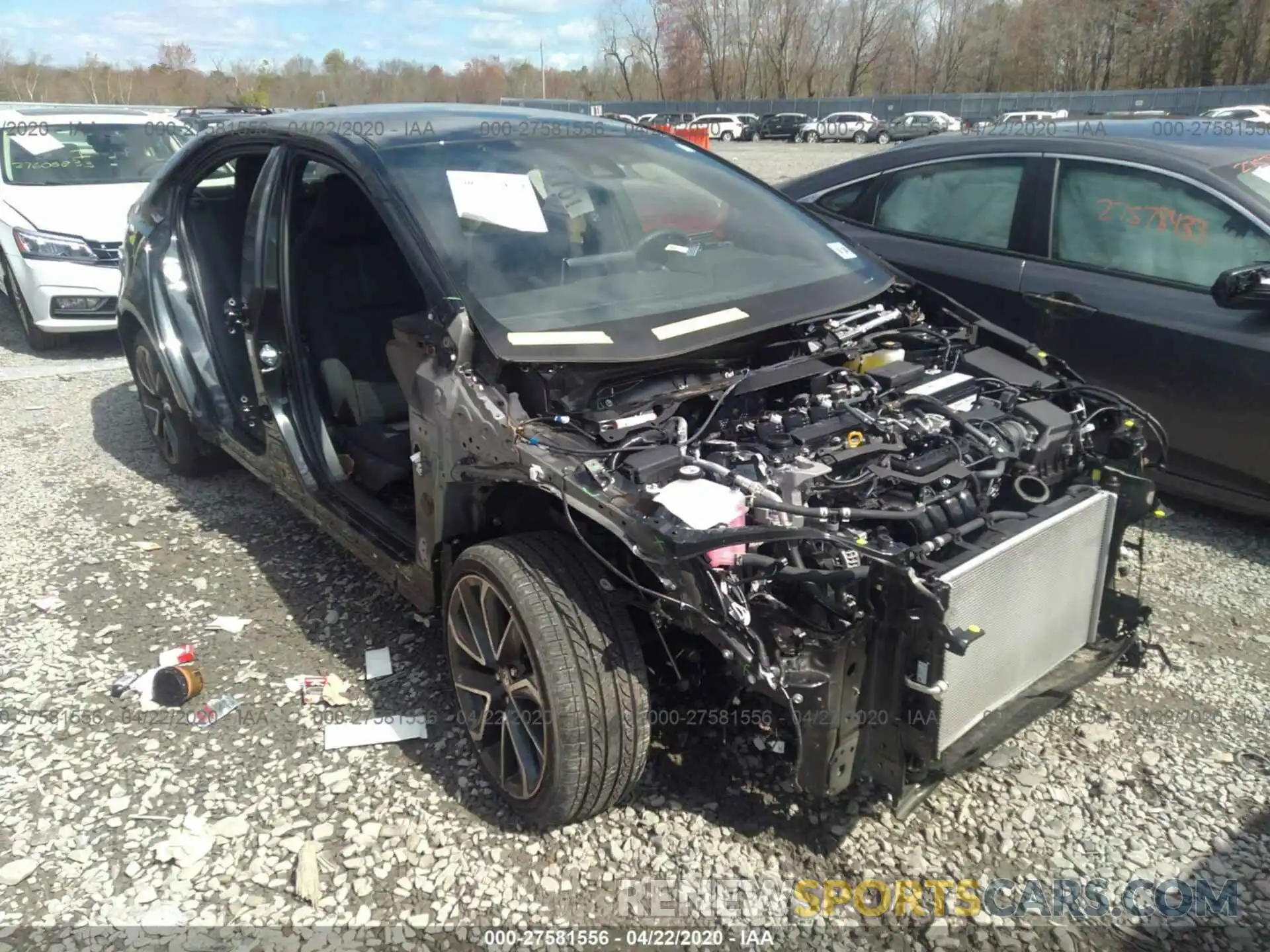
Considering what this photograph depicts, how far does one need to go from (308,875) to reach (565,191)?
2.23 meters

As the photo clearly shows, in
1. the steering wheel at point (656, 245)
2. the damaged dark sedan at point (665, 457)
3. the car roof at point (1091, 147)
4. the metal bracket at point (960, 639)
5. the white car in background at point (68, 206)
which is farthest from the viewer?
the white car in background at point (68, 206)

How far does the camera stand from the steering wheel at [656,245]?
123 inches

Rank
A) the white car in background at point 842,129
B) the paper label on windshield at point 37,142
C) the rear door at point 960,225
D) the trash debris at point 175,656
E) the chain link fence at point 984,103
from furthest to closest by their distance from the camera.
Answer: the white car in background at point 842,129
the chain link fence at point 984,103
the paper label on windshield at point 37,142
the rear door at point 960,225
the trash debris at point 175,656

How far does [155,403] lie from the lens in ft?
15.8

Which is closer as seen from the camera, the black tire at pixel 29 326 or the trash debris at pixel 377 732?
the trash debris at pixel 377 732

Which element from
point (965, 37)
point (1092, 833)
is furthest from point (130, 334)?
point (965, 37)

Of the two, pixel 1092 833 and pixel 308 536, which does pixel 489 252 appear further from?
pixel 1092 833

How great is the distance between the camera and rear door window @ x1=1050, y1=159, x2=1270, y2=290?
3744 mm

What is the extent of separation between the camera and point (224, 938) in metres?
2.23

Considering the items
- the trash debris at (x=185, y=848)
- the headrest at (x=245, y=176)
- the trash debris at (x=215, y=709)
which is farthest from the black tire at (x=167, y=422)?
the trash debris at (x=185, y=848)

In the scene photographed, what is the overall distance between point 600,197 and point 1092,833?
2.50 meters

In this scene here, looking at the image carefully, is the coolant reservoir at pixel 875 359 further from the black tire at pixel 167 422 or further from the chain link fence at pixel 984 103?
the chain link fence at pixel 984 103

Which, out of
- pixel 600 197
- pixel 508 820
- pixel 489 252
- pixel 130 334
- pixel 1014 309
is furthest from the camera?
pixel 130 334

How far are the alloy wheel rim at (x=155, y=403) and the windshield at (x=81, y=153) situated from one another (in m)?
4.19
